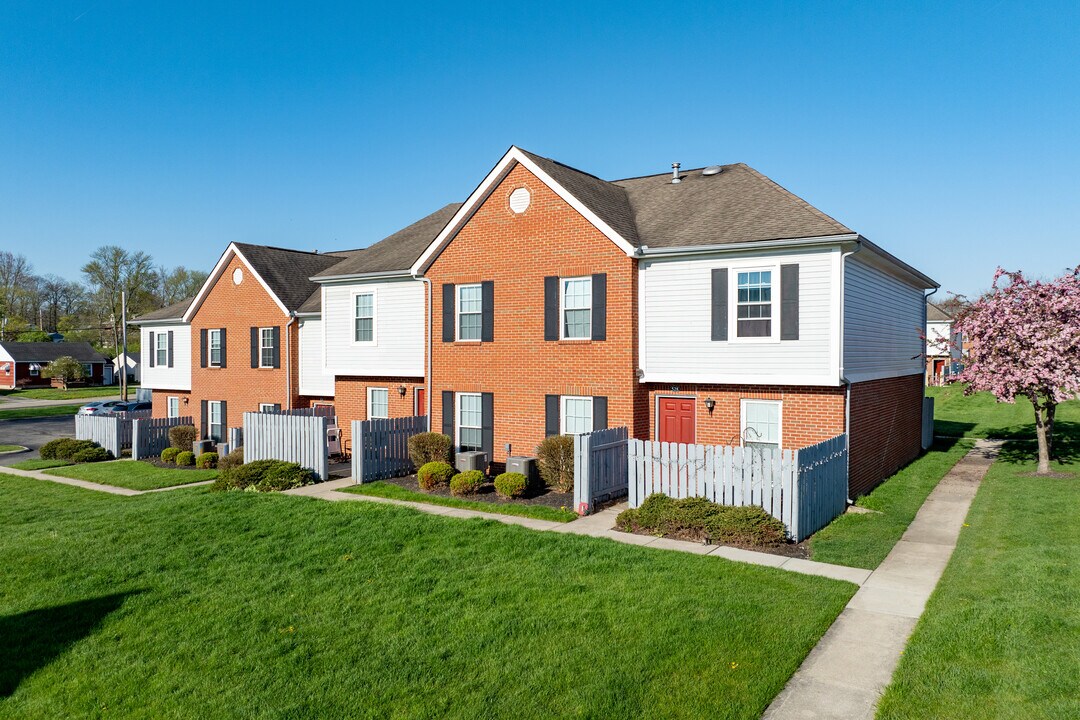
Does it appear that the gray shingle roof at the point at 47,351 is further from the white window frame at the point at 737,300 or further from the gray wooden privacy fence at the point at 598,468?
the white window frame at the point at 737,300

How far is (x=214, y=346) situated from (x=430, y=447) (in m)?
14.2

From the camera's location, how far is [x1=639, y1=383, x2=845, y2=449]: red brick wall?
51.1 feet

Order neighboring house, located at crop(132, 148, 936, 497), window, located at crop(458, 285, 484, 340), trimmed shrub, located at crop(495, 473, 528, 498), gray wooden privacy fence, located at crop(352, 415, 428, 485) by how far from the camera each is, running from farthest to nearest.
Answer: window, located at crop(458, 285, 484, 340)
gray wooden privacy fence, located at crop(352, 415, 428, 485)
trimmed shrub, located at crop(495, 473, 528, 498)
neighboring house, located at crop(132, 148, 936, 497)

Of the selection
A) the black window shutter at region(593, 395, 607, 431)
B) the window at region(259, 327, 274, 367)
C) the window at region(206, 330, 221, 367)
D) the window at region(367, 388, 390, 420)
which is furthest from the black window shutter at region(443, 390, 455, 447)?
the window at region(206, 330, 221, 367)

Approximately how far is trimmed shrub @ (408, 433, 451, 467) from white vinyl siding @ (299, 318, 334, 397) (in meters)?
7.07

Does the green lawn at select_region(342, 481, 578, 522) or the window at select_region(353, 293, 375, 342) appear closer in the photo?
the green lawn at select_region(342, 481, 578, 522)

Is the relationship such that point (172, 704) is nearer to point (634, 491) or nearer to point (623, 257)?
point (634, 491)

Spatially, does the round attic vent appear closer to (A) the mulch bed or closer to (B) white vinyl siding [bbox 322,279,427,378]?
(B) white vinyl siding [bbox 322,279,427,378]

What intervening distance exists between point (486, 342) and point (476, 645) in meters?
12.3

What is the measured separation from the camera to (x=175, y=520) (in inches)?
545

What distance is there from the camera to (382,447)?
64.8 ft

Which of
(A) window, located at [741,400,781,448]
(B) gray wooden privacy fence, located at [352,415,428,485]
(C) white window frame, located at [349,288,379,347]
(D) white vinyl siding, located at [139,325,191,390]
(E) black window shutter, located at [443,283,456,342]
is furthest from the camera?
(D) white vinyl siding, located at [139,325,191,390]

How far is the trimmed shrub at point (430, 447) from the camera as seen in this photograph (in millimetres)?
19703

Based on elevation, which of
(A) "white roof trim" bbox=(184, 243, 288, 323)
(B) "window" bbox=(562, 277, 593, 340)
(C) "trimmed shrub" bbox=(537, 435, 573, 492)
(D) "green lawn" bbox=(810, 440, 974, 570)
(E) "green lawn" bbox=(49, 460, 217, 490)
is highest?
(A) "white roof trim" bbox=(184, 243, 288, 323)
